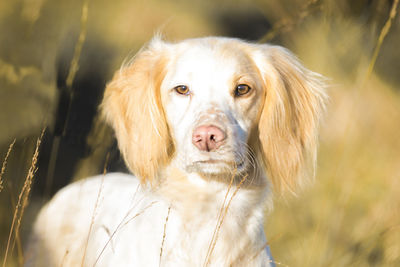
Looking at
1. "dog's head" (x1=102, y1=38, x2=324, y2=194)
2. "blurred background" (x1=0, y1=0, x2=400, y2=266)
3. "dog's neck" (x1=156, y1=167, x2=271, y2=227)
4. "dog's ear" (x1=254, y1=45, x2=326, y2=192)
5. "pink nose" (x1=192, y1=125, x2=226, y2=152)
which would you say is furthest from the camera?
"blurred background" (x1=0, y1=0, x2=400, y2=266)

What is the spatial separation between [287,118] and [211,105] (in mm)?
420

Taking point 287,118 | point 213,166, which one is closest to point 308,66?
point 287,118

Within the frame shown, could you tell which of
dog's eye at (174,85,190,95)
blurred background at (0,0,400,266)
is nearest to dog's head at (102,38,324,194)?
dog's eye at (174,85,190,95)

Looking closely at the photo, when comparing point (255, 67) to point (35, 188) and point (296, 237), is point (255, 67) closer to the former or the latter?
point (296, 237)

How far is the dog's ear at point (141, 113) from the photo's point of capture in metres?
2.15

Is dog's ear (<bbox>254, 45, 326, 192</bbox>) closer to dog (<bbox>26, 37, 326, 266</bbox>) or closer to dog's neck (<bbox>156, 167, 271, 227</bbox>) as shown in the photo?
dog (<bbox>26, 37, 326, 266</bbox>)

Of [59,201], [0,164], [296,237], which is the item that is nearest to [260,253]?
[59,201]

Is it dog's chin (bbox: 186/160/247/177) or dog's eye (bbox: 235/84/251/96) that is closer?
dog's chin (bbox: 186/160/247/177)

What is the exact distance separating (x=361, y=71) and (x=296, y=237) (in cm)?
124

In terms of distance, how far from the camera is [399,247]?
111 inches

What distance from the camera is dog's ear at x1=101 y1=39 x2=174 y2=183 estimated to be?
2148 mm

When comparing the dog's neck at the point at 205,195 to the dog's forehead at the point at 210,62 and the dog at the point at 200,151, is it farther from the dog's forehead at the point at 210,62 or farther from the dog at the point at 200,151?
the dog's forehead at the point at 210,62

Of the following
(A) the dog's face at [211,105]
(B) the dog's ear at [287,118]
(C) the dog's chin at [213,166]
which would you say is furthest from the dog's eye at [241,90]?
(C) the dog's chin at [213,166]

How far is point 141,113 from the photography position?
87.8 inches
